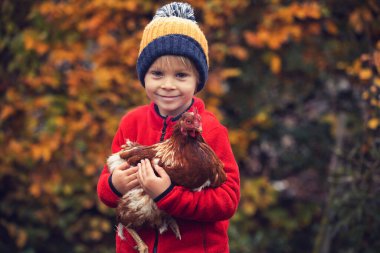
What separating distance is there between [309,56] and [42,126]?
2.36 metres

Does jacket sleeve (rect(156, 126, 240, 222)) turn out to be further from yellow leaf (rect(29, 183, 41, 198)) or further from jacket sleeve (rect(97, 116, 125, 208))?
yellow leaf (rect(29, 183, 41, 198))

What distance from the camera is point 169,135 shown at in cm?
239

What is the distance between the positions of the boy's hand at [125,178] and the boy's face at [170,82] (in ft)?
1.00

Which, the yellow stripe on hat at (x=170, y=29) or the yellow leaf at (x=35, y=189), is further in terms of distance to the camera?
the yellow leaf at (x=35, y=189)

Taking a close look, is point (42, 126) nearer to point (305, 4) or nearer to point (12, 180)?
point (12, 180)

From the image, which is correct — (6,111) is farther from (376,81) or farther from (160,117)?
(376,81)

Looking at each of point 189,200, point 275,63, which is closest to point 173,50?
point 189,200

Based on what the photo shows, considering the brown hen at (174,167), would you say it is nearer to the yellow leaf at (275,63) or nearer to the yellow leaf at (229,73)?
the yellow leaf at (229,73)

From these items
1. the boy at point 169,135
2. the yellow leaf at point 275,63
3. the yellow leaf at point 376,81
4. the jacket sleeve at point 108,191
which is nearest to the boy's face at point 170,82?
the boy at point 169,135

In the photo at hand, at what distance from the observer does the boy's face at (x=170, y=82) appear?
231 cm

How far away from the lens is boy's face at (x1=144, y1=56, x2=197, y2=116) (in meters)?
2.31

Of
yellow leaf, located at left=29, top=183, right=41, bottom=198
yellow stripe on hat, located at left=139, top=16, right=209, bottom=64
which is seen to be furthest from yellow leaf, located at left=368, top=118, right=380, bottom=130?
yellow leaf, located at left=29, top=183, right=41, bottom=198

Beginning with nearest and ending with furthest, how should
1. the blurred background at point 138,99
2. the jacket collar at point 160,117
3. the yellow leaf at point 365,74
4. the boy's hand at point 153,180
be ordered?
1. the boy's hand at point 153,180
2. the jacket collar at point 160,117
3. the yellow leaf at point 365,74
4. the blurred background at point 138,99

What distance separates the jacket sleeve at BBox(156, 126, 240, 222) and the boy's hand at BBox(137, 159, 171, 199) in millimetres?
31
